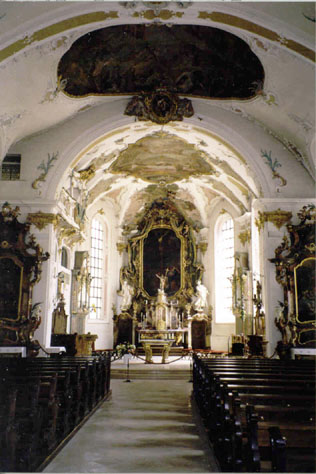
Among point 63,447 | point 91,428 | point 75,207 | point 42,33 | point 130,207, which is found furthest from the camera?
point 130,207

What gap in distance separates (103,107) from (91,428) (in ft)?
34.0

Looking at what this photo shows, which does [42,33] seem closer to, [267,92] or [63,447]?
[267,92]

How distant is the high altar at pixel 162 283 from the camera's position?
21311 mm

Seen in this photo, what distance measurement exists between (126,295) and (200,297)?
3.70 m

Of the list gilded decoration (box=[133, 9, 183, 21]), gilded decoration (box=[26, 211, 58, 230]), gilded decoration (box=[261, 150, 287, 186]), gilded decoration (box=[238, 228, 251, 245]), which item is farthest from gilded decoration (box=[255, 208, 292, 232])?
gilded decoration (box=[26, 211, 58, 230])

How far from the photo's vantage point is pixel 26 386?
499 cm

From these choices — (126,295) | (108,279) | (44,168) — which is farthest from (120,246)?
(44,168)

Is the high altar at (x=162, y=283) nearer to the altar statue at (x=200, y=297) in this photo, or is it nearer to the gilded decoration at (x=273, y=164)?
the altar statue at (x=200, y=297)

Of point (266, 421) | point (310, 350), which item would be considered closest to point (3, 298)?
point (310, 350)

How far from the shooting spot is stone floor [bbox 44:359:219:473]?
4.74 m

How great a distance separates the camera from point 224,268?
21.9 metres

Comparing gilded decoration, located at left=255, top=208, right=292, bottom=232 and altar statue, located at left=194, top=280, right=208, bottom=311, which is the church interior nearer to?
gilded decoration, located at left=255, top=208, right=292, bottom=232

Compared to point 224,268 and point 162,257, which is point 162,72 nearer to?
point 224,268

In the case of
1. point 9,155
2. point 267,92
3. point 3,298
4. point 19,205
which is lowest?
point 3,298
